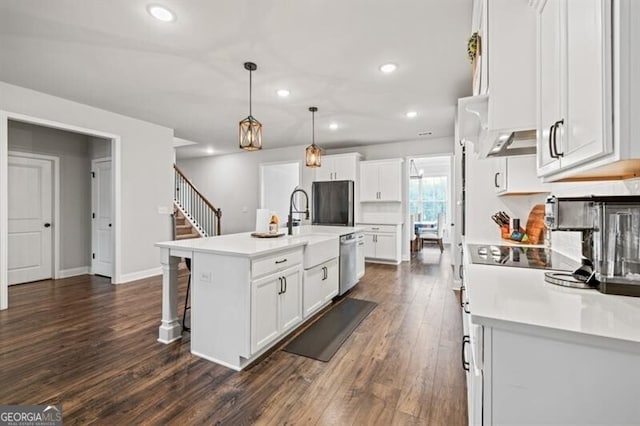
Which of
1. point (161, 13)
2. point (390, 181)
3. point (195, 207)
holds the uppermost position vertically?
point (161, 13)

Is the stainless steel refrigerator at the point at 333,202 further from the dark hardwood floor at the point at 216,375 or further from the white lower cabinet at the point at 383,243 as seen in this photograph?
the dark hardwood floor at the point at 216,375

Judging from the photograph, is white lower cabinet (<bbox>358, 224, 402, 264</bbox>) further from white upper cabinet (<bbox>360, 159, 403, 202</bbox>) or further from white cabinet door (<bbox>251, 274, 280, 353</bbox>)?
white cabinet door (<bbox>251, 274, 280, 353</bbox>)

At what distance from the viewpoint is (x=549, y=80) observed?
3.72 feet

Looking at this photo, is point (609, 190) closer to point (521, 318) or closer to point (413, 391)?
point (521, 318)

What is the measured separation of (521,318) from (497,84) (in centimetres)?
110

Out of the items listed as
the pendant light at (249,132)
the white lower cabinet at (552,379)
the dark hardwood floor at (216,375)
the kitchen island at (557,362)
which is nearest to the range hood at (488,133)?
the kitchen island at (557,362)

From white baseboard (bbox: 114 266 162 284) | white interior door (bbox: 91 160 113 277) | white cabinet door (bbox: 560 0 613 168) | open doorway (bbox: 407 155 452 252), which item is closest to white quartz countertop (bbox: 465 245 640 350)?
white cabinet door (bbox: 560 0 613 168)

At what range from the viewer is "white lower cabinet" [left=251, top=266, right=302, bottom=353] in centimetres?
210

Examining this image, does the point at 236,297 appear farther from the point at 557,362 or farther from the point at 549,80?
the point at 549,80

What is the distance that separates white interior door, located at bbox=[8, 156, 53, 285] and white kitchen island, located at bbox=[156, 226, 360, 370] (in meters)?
3.59

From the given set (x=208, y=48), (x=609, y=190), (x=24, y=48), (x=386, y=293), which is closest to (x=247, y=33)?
(x=208, y=48)

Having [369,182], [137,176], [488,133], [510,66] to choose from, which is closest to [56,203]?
[137,176]

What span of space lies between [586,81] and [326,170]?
555 centimetres

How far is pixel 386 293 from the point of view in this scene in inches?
154
